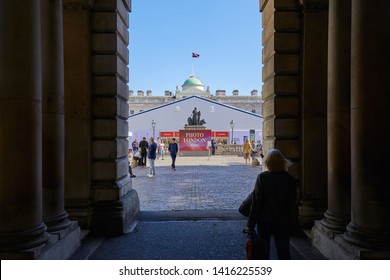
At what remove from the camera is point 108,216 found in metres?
5.31

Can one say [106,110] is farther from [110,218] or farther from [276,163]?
[276,163]

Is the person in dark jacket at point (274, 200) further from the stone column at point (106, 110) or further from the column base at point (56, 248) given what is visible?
the stone column at point (106, 110)

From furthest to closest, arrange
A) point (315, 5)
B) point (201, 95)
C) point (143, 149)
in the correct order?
point (201, 95)
point (143, 149)
point (315, 5)

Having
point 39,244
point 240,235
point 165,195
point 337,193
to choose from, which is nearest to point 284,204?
point 337,193

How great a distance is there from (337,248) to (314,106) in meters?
2.42

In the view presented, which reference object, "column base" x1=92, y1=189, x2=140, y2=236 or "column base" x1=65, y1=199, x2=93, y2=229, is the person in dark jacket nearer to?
"column base" x1=92, y1=189, x2=140, y2=236

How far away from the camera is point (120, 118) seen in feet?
19.3

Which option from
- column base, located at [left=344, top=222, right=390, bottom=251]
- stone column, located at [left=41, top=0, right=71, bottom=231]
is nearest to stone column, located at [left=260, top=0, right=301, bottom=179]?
column base, located at [left=344, top=222, right=390, bottom=251]

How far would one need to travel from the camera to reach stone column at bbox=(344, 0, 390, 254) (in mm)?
3418

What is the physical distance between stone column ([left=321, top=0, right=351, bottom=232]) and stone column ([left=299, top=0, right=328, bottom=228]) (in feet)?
3.28

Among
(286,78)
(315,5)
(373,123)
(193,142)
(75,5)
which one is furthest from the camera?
(193,142)

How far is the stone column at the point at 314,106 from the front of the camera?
5.38 m

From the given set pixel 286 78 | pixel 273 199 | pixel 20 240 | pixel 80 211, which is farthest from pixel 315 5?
pixel 20 240

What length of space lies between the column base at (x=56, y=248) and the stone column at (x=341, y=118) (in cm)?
337
